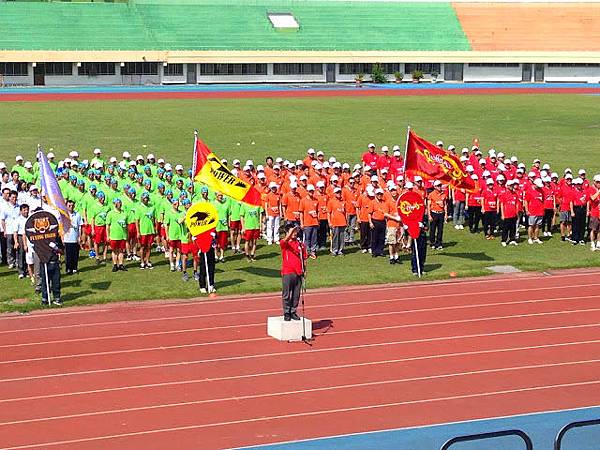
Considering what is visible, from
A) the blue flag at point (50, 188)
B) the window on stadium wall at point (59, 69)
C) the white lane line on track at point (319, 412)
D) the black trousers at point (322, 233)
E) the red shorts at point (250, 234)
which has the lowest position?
the white lane line on track at point (319, 412)

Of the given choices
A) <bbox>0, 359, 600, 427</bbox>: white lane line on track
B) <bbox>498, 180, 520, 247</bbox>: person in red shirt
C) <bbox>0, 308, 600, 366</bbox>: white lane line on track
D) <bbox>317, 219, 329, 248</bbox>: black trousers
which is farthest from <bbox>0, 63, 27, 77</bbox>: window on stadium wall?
<bbox>0, 359, 600, 427</bbox>: white lane line on track

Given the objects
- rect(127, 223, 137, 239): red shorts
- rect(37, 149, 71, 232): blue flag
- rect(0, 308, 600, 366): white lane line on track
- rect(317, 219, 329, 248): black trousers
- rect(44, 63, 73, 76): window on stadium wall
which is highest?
rect(44, 63, 73, 76): window on stadium wall

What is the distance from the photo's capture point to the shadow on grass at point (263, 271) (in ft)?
68.1

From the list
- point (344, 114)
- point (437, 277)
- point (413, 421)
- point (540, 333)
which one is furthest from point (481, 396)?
point (344, 114)

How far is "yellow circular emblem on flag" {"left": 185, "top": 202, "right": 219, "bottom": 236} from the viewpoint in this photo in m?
18.8

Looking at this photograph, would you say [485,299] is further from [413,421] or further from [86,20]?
[86,20]

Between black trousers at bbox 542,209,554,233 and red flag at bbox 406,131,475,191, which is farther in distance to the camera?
black trousers at bbox 542,209,554,233

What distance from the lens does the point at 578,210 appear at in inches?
934

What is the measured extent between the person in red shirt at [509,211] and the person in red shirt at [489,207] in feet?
0.76

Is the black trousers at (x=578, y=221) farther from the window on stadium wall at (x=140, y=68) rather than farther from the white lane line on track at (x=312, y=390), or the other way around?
the window on stadium wall at (x=140, y=68)

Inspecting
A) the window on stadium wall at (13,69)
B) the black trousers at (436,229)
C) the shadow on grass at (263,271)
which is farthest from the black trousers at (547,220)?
the window on stadium wall at (13,69)

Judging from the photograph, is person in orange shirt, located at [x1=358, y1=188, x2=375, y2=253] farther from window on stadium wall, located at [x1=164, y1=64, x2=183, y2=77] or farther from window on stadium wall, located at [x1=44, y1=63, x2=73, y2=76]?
window on stadium wall, located at [x1=164, y1=64, x2=183, y2=77]

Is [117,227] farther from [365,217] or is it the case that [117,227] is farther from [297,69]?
[297,69]

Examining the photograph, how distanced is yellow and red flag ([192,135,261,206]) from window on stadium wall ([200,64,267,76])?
5906 centimetres
